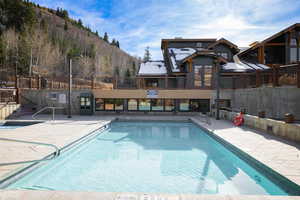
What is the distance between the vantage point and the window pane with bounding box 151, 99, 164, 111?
59.0 feet

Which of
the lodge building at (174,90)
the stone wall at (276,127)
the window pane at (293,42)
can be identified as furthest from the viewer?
the window pane at (293,42)

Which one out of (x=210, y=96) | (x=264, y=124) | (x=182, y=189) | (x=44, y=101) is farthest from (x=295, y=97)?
(x=44, y=101)

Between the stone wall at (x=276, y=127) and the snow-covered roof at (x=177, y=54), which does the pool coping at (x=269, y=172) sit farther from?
the snow-covered roof at (x=177, y=54)

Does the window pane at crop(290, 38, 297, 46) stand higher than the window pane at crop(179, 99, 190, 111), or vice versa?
the window pane at crop(290, 38, 297, 46)

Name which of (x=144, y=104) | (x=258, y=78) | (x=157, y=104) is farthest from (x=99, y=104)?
(x=258, y=78)

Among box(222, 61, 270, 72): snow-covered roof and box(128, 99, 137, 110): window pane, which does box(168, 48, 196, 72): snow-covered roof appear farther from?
box(128, 99, 137, 110): window pane

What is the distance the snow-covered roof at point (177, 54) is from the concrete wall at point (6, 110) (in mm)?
14065

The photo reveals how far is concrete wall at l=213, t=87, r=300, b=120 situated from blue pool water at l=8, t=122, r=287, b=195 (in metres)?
5.13

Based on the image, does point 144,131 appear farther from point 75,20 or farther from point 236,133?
point 75,20

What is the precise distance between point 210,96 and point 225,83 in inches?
145

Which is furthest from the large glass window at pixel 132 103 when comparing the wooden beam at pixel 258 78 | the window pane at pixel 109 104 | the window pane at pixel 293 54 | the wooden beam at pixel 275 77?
the window pane at pixel 293 54

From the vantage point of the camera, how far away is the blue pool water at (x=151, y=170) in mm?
4945

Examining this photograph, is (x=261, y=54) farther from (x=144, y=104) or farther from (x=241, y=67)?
(x=144, y=104)

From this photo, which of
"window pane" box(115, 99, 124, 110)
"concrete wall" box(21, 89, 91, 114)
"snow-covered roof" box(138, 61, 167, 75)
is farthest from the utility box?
"snow-covered roof" box(138, 61, 167, 75)
